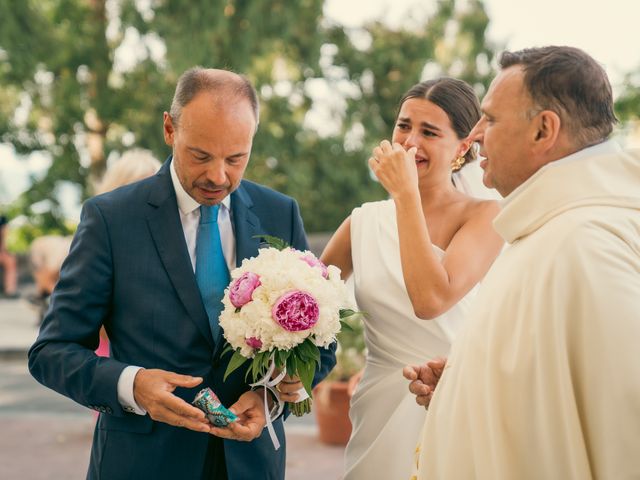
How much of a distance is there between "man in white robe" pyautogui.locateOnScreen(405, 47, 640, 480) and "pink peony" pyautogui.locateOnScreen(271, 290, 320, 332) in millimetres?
506

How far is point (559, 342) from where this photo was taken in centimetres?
189

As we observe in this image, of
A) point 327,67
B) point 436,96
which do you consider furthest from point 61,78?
point 436,96

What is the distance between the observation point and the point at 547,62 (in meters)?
2.15

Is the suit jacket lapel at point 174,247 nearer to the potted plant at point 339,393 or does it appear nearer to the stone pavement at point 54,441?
the stone pavement at point 54,441

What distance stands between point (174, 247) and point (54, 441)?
5873mm

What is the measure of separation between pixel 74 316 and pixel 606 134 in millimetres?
1658

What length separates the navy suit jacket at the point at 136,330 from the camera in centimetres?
266

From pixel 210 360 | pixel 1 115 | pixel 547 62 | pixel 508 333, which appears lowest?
pixel 1 115

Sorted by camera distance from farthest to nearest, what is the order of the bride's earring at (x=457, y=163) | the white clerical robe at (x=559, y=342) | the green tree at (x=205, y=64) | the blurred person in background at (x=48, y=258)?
the green tree at (x=205, y=64) → the blurred person in background at (x=48, y=258) → the bride's earring at (x=457, y=163) → the white clerical robe at (x=559, y=342)

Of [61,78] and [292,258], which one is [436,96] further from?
[61,78]

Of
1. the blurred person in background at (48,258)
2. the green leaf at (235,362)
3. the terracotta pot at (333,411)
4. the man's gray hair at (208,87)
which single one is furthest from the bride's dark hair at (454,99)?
the blurred person in background at (48,258)

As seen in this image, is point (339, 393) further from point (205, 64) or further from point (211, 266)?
point (205, 64)

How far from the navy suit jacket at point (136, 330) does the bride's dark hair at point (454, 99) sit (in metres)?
1.16

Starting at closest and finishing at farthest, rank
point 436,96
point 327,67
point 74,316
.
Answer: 1. point 74,316
2. point 436,96
3. point 327,67
